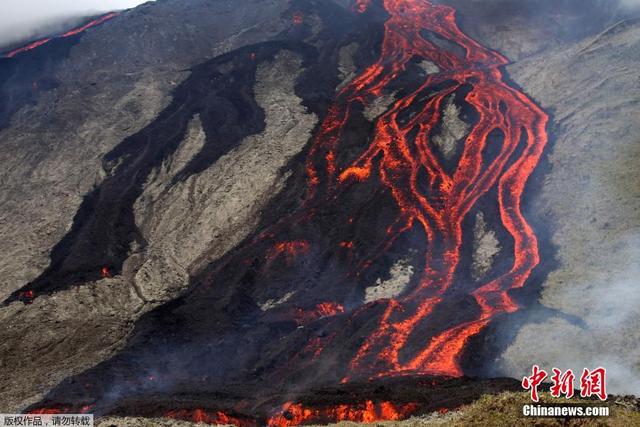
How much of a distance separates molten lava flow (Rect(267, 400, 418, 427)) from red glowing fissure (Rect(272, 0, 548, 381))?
3.03 metres

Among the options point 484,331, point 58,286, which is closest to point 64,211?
point 58,286

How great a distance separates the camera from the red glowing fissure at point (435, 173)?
2320cm

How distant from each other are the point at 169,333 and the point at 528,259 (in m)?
17.8

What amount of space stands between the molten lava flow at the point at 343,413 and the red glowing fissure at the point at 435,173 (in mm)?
3029

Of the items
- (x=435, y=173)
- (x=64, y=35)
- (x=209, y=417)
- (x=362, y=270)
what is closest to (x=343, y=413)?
(x=209, y=417)

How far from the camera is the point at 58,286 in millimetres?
30953

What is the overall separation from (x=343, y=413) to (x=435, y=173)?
20672mm

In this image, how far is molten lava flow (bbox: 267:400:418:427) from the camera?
18025 millimetres

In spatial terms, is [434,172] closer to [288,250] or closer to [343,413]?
[288,250]

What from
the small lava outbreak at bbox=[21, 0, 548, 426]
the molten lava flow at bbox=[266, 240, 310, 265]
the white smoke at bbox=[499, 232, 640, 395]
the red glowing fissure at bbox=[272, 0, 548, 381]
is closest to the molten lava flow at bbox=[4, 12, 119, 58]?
the red glowing fissure at bbox=[272, 0, 548, 381]

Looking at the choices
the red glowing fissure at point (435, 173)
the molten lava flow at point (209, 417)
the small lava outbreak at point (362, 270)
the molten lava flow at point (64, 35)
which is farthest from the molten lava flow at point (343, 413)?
the molten lava flow at point (64, 35)

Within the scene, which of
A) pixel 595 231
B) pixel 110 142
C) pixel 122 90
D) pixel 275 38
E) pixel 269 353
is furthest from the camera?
pixel 275 38

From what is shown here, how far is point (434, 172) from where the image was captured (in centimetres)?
3597

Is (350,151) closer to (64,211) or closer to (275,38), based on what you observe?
(64,211)
